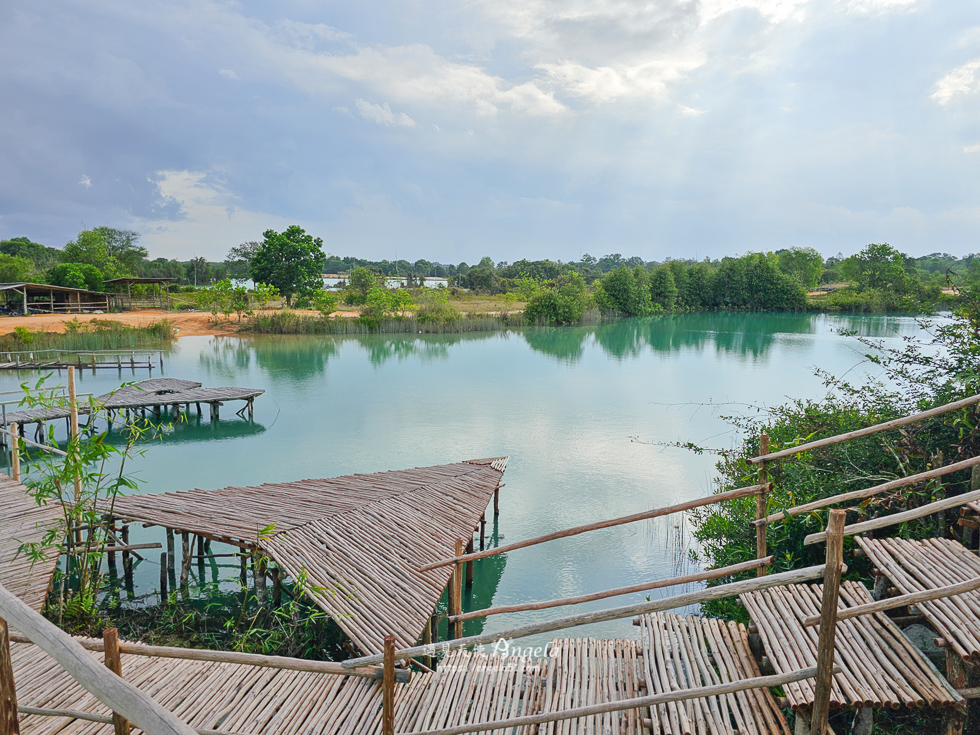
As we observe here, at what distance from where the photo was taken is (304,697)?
374 cm

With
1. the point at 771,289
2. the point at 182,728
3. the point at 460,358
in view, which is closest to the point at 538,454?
the point at 182,728

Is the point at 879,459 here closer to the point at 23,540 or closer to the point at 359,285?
the point at 23,540

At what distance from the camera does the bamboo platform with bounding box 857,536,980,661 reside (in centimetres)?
283

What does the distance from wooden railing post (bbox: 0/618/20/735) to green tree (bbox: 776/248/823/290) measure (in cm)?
7075

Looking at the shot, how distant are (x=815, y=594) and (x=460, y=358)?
2385 cm

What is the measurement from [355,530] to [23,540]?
314 cm

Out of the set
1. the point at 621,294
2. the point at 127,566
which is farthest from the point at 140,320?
the point at 621,294

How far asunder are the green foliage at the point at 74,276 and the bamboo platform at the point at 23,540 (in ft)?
124

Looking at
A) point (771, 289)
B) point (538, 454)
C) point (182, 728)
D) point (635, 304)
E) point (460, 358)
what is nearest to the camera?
point (182, 728)

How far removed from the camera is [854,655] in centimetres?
301

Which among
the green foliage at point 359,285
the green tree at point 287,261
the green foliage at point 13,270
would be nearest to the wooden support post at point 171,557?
the green foliage at point 359,285

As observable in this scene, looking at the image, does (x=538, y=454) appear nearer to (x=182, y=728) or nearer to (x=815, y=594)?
(x=815, y=594)

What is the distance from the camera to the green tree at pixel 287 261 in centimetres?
4262

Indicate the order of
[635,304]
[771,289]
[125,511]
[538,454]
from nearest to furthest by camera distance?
[125,511] < [538,454] < [635,304] < [771,289]
